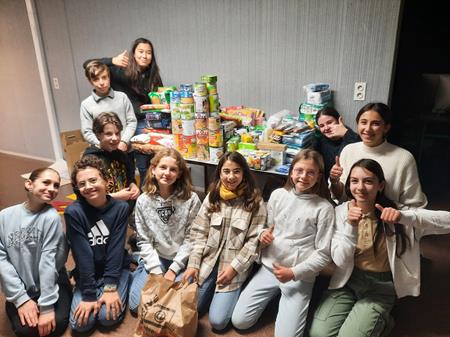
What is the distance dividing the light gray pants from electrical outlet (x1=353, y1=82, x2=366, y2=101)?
1.35 metres

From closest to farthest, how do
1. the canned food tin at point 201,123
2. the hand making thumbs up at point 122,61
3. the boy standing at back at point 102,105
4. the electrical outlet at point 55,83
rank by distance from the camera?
1. the canned food tin at point 201,123
2. the boy standing at back at point 102,105
3. the hand making thumbs up at point 122,61
4. the electrical outlet at point 55,83

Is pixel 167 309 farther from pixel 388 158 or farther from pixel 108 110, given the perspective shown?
pixel 108 110

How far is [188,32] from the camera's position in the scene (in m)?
2.95

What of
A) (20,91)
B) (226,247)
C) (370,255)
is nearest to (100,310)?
(226,247)

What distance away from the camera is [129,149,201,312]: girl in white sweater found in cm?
188

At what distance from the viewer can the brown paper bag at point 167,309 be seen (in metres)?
1.52

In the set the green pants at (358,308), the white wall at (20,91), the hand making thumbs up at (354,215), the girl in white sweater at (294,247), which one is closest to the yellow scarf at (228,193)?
the girl in white sweater at (294,247)

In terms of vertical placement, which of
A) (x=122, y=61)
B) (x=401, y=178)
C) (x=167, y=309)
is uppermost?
(x=122, y=61)

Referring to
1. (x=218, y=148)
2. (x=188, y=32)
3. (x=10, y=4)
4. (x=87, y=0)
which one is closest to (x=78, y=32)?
(x=87, y=0)

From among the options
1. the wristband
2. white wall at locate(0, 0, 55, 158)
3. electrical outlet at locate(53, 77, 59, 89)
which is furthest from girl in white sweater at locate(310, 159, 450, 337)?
white wall at locate(0, 0, 55, 158)

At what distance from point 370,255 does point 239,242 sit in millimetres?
626

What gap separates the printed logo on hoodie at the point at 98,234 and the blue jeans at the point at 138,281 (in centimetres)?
26

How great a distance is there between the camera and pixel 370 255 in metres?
1.63

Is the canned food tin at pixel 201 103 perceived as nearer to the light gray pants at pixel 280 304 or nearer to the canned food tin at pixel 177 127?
the canned food tin at pixel 177 127
